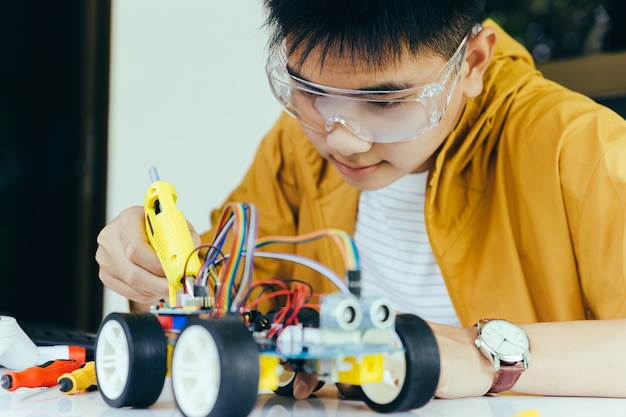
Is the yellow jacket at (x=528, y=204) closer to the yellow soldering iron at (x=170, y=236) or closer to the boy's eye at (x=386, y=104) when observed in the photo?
the boy's eye at (x=386, y=104)

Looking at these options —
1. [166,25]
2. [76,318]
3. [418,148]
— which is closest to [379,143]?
[418,148]

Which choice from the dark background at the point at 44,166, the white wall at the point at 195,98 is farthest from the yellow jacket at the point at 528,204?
the dark background at the point at 44,166

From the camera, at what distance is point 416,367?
636 millimetres

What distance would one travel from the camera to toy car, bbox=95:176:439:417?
0.58 m

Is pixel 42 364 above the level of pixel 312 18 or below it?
below

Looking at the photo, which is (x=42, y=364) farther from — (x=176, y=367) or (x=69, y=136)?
(x=69, y=136)

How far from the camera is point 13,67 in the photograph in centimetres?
311

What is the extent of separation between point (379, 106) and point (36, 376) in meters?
0.47

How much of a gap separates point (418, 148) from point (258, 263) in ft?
1.42

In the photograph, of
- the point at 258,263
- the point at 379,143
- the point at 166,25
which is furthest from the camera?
the point at 166,25

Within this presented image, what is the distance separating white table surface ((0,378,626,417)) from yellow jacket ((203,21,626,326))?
0.24m

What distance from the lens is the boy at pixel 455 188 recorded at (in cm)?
82

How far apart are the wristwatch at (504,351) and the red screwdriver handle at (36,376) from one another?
0.42 m

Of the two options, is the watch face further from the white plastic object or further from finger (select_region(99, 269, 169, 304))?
the white plastic object
